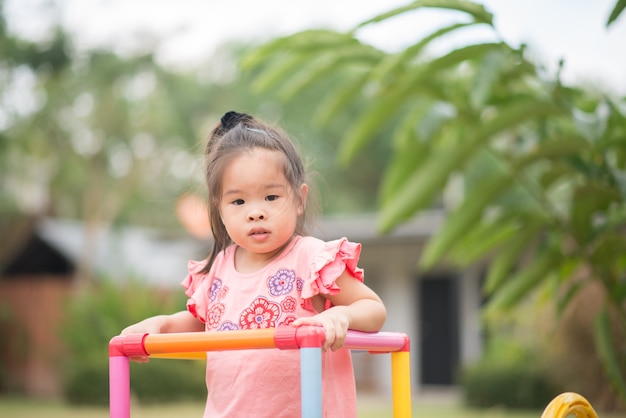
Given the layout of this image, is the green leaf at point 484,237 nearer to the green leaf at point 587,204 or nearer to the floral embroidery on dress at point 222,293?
the green leaf at point 587,204

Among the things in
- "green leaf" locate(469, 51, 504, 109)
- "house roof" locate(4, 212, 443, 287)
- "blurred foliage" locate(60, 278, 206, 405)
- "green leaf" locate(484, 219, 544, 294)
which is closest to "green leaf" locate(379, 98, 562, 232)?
"green leaf" locate(469, 51, 504, 109)

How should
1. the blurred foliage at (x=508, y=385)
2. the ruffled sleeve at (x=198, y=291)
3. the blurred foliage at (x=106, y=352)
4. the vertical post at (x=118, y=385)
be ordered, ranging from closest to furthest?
the vertical post at (x=118, y=385) → the ruffled sleeve at (x=198, y=291) → the blurred foliage at (x=508, y=385) → the blurred foliage at (x=106, y=352)

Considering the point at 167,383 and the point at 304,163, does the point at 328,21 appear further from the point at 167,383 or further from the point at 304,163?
the point at 304,163

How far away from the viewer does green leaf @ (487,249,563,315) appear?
4.35 meters

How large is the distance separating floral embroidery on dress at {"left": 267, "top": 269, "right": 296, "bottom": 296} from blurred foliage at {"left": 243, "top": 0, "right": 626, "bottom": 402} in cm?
144

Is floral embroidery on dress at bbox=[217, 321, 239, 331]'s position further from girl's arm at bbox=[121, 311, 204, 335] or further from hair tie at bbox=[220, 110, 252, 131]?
hair tie at bbox=[220, 110, 252, 131]

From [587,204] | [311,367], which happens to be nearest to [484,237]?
[587,204]

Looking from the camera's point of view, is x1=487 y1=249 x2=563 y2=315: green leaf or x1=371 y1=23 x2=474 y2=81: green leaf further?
x1=487 y1=249 x2=563 y2=315: green leaf

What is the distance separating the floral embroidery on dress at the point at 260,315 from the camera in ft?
7.26

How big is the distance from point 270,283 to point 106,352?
10.8 meters

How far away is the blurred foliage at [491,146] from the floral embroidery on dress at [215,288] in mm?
1413

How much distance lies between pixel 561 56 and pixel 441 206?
18.7 metres

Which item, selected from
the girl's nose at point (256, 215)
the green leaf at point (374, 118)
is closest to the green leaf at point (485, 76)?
the green leaf at point (374, 118)

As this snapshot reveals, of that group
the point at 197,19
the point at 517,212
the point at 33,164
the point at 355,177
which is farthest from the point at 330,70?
the point at 355,177
